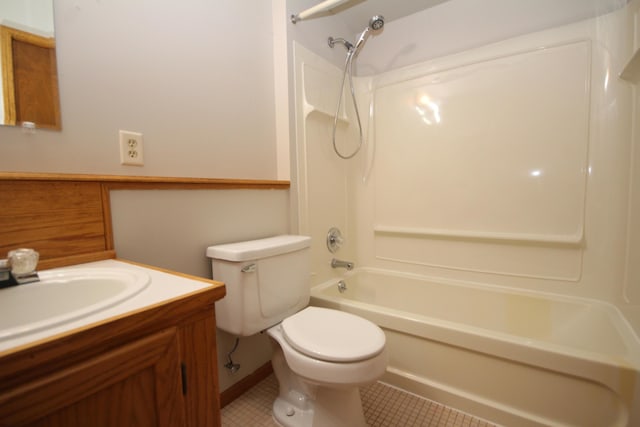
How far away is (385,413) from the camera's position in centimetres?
126

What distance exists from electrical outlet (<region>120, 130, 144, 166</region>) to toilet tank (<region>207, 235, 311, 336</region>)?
42 cm

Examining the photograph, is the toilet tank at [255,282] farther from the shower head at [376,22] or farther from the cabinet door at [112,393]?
the shower head at [376,22]

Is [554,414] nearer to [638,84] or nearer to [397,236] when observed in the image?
[397,236]

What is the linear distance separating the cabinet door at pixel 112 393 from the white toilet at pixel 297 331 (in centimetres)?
51

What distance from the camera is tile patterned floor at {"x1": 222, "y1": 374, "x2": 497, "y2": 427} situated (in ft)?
3.97

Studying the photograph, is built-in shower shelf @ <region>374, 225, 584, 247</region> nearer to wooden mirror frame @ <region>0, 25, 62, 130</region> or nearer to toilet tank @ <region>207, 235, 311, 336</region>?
toilet tank @ <region>207, 235, 311, 336</region>

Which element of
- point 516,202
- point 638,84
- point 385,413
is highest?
point 638,84

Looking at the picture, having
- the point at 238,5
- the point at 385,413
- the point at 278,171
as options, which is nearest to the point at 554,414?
the point at 385,413

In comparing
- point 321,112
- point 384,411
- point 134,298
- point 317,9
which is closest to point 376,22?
point 317,9

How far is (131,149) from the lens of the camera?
40.4 inches

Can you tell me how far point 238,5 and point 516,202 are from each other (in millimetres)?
1772

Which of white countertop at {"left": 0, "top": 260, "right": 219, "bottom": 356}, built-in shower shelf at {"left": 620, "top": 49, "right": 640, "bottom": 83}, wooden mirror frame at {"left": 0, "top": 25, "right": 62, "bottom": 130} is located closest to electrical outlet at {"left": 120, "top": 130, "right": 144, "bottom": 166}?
wooden mirror frame at {"left": 0, "top": 25, "right": 62, "bottom": 130}

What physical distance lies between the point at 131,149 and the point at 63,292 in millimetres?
536

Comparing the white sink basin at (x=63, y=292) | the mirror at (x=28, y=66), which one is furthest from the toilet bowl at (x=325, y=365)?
the mirror at (x=28, y=66)
